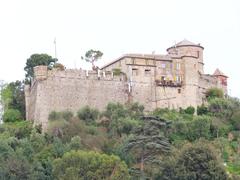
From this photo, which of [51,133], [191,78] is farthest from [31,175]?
[191,78]

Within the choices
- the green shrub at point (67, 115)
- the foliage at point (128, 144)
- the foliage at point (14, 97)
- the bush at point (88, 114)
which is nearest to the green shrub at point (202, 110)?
the foliage at point (128, 144)

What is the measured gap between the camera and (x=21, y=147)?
57.6m

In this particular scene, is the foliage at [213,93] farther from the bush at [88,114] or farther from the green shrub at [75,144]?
the green shrub at [75,144]

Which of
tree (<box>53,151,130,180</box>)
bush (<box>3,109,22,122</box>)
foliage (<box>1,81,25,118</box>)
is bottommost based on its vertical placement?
tree (<box>53,151,130,180</box>)

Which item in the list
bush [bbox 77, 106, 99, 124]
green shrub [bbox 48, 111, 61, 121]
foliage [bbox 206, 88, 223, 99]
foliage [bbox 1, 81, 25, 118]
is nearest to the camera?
green shrub [bbox 48, 111, 61, 121]

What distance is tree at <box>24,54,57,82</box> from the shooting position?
6806cm

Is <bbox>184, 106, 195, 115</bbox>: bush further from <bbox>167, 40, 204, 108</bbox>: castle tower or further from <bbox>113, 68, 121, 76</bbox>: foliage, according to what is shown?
<bbox>113, 68, 121, 76</bbox>: foliage

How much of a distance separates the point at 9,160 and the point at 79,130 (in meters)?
7.31

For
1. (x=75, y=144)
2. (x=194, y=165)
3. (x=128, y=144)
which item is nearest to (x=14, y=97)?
(x=75, y=144)

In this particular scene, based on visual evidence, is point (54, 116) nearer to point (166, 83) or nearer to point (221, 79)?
point (166, 83)

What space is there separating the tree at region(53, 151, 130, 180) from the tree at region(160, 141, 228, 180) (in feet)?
8.76

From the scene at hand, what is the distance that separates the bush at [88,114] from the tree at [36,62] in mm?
6817

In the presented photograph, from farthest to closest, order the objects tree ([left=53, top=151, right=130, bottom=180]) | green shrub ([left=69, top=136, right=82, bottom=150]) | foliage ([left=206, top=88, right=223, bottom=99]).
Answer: foliage ([left=206, top=88, right=223, bottom=99]), green shrub ([left=69, top=136, right=82, bottom=150]), tree ([left=53, top=151, right=130, bottom=180])

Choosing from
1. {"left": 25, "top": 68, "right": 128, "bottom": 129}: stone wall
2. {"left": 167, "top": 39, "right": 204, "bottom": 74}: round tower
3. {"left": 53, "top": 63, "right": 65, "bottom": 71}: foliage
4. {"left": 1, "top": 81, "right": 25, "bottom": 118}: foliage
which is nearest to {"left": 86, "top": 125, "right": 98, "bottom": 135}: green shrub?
{"left": 25, "top": 68, "right": 128, "bottom": 129}: stone wall
